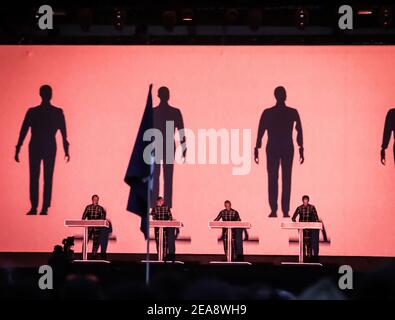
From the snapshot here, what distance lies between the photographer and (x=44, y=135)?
14.0m

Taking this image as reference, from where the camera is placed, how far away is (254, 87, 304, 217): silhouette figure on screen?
45.3ft

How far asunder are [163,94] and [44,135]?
249 centimetres

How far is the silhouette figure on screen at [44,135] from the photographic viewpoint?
14.0 metres

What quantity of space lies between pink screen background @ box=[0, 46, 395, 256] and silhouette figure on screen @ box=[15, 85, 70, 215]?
0.39 feet

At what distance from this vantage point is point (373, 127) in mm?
13742

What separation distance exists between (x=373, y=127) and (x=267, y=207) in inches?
102

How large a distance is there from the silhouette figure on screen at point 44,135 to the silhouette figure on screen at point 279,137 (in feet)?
13.0
